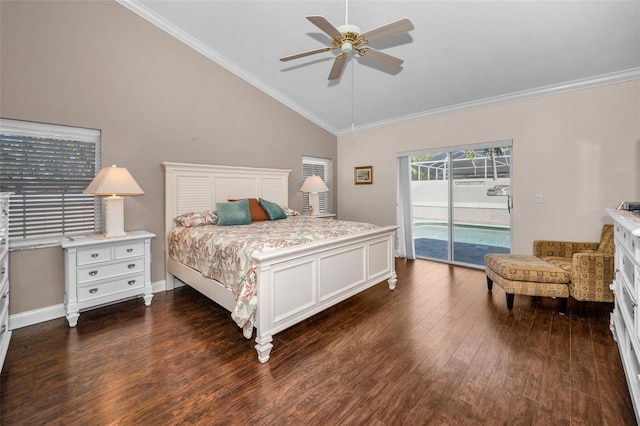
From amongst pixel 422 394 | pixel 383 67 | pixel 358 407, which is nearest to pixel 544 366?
pixel 422 394

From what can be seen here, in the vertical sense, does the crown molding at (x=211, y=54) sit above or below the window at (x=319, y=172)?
above

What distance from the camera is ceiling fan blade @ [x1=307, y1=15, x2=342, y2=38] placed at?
1952 mm

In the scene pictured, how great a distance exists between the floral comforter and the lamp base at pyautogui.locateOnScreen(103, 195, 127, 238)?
0.61m

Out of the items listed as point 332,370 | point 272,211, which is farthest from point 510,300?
point 272,211

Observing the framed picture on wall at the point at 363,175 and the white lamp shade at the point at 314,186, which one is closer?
the white lamp shade at the point at 314,186

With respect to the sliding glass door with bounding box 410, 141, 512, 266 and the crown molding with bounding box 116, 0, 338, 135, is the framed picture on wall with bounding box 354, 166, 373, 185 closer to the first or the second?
the sliding glass door with bounding box 410, 141, 512, 266

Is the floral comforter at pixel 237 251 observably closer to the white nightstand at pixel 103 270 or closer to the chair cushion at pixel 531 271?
the white nightstand at pixel 103 270

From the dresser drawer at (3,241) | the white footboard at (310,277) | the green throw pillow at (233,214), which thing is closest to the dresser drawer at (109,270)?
the dresser drawer at (3,241)

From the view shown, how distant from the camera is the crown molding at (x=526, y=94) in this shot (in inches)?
128

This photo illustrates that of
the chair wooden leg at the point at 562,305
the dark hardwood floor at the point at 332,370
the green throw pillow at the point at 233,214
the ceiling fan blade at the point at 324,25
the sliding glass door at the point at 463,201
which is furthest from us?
the sliding glass door at the point at 463,201

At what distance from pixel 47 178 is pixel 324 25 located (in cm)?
308

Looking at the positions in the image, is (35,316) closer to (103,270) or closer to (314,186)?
(103,270)

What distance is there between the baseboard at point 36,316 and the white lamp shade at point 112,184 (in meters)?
1.23

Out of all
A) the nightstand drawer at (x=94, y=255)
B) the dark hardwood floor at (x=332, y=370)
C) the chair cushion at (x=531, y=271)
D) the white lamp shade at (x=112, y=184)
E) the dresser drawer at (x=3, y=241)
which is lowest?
the dark hardwood floor at (x=332, y=370)
